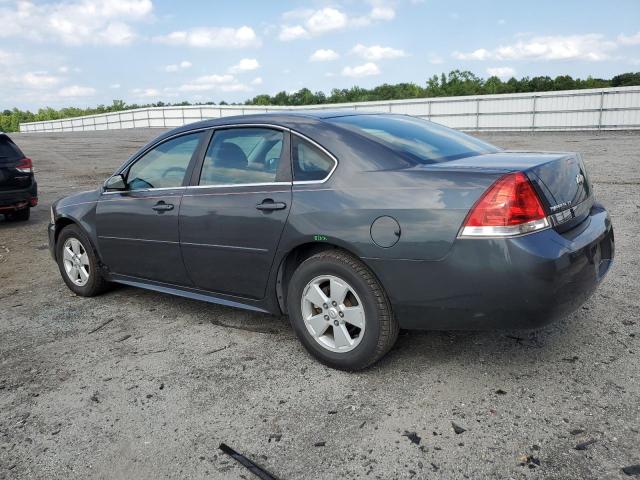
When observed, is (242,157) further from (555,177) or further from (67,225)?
(67,225)

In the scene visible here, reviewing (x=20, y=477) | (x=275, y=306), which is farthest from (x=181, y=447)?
(x=275, y=306)

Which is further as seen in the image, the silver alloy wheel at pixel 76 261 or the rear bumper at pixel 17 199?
the rear bumper at pixel 17 199

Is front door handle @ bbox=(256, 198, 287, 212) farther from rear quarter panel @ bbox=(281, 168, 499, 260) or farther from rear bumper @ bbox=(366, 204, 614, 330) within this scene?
rear bumper @ bbox=(366, 204, 614, 330)

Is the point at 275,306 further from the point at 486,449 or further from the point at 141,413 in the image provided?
the point at 486,449

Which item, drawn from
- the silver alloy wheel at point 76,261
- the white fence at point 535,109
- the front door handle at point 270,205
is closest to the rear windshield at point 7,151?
Answer: the silver alloy wheel at point 76,261

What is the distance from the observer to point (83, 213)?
16.8 feet

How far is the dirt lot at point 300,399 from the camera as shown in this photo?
2619 mm

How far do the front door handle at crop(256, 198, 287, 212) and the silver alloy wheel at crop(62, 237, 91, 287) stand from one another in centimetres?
230

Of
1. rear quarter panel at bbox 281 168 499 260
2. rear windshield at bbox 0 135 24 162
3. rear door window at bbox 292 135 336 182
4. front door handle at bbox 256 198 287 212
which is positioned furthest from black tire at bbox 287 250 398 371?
rear windshield at bbox 0 135 24 162

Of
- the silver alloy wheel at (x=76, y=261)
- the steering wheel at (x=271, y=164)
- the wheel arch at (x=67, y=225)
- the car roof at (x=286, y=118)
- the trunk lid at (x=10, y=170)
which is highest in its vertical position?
the car roof at (x=286, y=118)

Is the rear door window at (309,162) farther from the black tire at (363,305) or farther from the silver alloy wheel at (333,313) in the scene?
the silver alloy wheel at (333,313)

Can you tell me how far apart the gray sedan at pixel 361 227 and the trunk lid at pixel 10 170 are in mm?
5158

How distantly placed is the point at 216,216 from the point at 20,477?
1941 mm

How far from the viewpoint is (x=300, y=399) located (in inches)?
126
